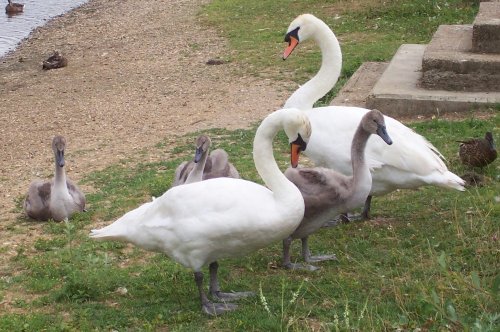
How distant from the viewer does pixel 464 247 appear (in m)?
6.41

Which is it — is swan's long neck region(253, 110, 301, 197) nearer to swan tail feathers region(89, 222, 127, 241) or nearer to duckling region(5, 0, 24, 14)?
swan tail feathers region(89, 222, 127, 241)

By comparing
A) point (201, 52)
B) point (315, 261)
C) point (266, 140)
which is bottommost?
point (201, 52)

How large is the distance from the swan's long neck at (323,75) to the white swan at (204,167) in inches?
35.0

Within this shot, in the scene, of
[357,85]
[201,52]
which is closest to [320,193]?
[357,85]

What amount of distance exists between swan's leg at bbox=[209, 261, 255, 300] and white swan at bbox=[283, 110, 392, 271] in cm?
59

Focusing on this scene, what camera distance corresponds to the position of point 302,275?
21.0 feet

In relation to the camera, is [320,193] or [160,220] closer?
[160,220]

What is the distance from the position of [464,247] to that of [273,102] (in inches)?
257

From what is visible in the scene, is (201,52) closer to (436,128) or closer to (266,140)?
(436,128)

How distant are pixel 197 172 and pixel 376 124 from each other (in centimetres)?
182

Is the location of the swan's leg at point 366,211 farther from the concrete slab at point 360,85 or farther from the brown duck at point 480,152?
the concrete slab at point 360,85

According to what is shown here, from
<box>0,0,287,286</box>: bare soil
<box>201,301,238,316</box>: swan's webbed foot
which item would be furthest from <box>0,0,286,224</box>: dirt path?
<box>201,301,238,316</box>: swan's webbed foot

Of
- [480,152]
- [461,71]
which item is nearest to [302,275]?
[480,152]

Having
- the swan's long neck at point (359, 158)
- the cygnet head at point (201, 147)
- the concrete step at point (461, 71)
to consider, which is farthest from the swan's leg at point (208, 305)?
the concrete step at point (461, 71)
